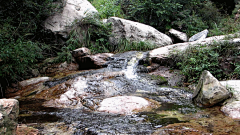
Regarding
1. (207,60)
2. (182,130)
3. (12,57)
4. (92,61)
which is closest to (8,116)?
(182,130)

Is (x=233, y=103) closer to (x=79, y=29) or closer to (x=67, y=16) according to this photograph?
(x=79, y=29)

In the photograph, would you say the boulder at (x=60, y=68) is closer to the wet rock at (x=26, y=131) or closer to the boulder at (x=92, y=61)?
the boulder at (x=92, y=61)

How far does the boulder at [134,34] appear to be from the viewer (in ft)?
26.9

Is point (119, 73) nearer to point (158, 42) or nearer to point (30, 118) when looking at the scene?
point (30, 118)

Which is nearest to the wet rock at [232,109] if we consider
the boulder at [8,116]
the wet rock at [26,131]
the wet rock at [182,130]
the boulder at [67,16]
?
the wet rock at [182,130]

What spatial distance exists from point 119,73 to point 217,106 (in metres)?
2.83

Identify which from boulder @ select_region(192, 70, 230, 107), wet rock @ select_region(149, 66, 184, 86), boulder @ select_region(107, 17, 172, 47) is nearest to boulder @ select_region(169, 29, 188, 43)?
boulder @ select_region(107, 17, 172, 47)

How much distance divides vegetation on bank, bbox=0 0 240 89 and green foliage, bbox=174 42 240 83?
0.10 feet

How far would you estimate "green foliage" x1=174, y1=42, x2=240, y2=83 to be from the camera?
15.4 ft

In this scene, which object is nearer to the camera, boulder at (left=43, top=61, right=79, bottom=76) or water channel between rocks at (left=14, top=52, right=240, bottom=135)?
water channel between rocks at (left=14, top=52, right=240, bottom=135)

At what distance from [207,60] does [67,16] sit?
6.61 m

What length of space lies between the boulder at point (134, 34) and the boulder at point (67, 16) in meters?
1.66

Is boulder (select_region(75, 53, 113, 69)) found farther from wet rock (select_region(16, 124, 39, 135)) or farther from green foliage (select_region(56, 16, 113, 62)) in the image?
wet rock (select_region(16, 124, 39, 135))

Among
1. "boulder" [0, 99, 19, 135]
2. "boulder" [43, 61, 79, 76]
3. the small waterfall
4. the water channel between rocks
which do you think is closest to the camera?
"boulder" [0, 99, 19, 135]
